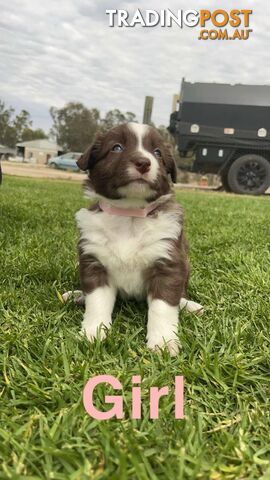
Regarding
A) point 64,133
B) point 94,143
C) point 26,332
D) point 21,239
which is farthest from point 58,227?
point 64,133

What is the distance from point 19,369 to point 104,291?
2.36 feet

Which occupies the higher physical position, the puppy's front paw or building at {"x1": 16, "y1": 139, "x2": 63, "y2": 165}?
the puppy's front paw

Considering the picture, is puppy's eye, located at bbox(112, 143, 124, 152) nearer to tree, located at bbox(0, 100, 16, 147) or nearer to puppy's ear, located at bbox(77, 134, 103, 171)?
puppy's ear, located at bbox(77, 134, 103, 171)

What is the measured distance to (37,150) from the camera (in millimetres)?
82625

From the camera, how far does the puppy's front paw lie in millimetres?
2440

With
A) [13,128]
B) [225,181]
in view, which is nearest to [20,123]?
[13,128]

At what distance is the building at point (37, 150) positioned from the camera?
268 ft

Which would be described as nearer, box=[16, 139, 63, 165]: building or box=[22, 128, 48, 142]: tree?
box=[16, 139, 63, 165]: building

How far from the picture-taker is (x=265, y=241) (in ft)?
17.6

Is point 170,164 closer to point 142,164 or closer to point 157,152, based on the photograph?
point 157,152

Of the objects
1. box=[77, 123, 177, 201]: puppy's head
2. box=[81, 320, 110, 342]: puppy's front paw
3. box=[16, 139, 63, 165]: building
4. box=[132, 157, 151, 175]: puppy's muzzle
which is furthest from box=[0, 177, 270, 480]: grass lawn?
box=[16, 139, 63, 165]: building

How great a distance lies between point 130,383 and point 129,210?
3.56ft

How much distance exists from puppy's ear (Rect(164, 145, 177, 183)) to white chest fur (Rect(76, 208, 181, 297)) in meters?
0.33

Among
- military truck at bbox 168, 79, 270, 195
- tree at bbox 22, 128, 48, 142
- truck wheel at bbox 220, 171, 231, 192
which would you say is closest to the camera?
military truck at bbox 168, 79, 270, 195
